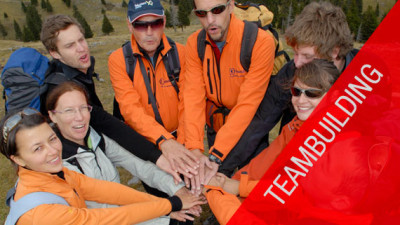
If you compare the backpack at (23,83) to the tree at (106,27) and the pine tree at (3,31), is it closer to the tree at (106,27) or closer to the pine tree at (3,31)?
the tree at (106,27)

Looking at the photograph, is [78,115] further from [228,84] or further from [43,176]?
[228,84]

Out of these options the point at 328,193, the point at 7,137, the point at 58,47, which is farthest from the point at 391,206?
the point at 58,47

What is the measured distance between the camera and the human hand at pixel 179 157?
4.35 meters

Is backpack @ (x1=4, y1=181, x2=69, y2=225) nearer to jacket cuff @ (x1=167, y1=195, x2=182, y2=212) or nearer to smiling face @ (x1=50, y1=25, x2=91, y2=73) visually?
jacket cuff @ (x1=167, y1=195, x2=182, y2=212)

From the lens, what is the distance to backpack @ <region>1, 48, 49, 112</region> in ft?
13.7

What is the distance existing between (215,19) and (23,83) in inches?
126

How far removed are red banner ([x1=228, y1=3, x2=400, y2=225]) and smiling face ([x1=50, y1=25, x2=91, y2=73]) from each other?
3.79 m

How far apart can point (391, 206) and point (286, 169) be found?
4.16 feet

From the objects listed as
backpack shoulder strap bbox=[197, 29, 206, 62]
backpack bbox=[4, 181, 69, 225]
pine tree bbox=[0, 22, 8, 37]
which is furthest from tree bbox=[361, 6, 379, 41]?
pine tree bbox=[0, 22, 8, 37]

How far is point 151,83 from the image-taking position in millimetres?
5074

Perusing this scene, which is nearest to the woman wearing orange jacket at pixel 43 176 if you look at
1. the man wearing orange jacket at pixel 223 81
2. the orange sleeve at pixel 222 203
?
the orange sleeve at pixel 222 203

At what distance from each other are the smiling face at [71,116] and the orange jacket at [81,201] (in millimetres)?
664

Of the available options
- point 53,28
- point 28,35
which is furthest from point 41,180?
point 28,35

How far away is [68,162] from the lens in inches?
158
